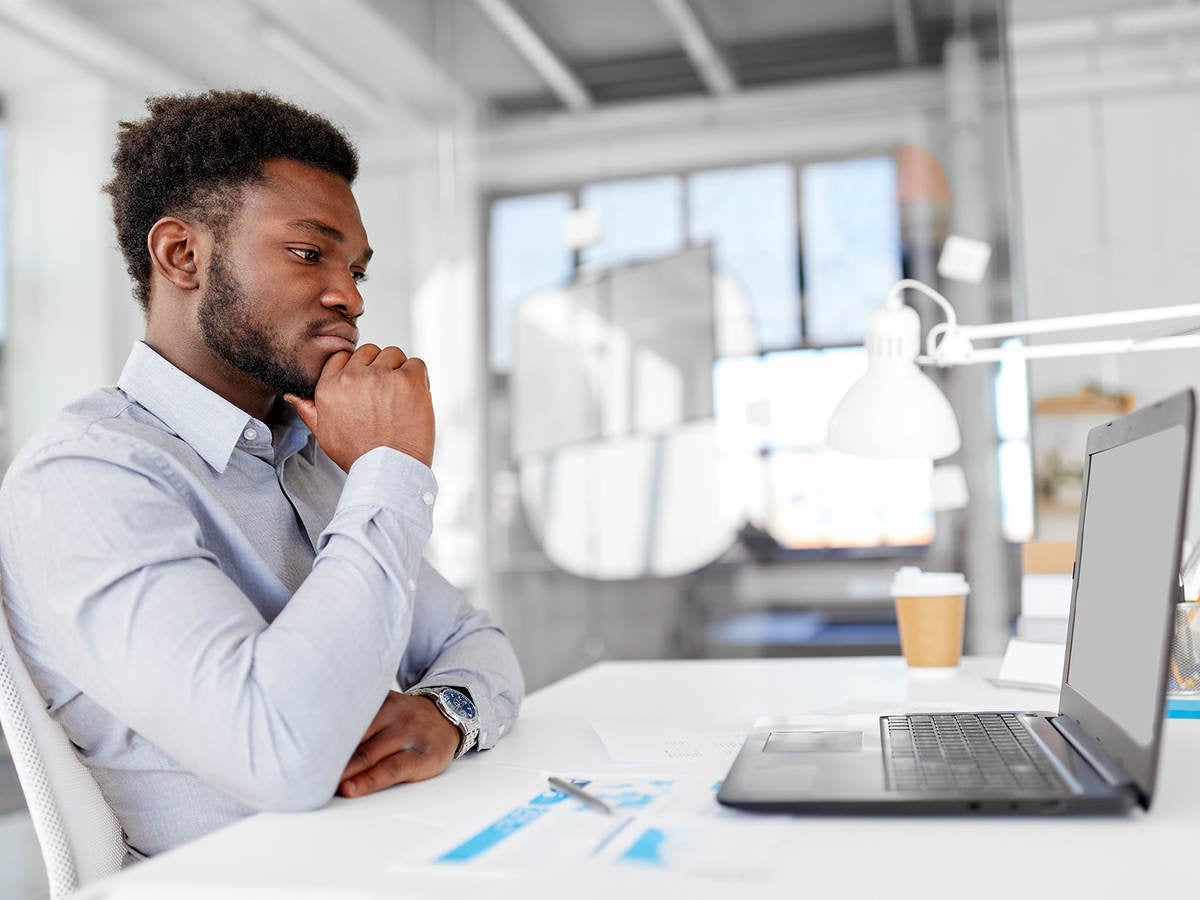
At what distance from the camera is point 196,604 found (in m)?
0.98

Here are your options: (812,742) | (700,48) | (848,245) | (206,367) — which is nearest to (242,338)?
(206,367)

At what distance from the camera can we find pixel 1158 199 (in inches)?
121

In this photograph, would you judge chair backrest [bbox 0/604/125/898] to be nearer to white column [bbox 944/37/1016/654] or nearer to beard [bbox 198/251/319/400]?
beard [bbox 198/251/319/400]

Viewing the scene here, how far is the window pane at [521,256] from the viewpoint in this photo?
3.64 m

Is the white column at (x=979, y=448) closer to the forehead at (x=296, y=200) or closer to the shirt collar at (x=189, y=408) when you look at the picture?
the forehead at (x=296, y=200)

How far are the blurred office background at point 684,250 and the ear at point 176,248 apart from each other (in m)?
1.42

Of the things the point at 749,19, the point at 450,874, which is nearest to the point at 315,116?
the point at 450,874

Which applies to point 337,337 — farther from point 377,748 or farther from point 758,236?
point 758,236

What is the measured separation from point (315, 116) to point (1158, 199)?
8.02 feet

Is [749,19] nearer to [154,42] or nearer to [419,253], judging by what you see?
[419,253]

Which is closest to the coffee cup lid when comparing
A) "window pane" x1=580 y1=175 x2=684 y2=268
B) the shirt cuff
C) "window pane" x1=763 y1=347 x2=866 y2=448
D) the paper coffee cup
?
the paper coffee cup

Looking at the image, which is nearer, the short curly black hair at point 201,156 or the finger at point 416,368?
the finger at point 416,368

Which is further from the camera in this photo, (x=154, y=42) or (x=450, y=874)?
(x=154, y=42)

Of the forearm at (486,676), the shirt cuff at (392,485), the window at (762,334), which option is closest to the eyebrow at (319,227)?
the shirt cuff at (392,485)
